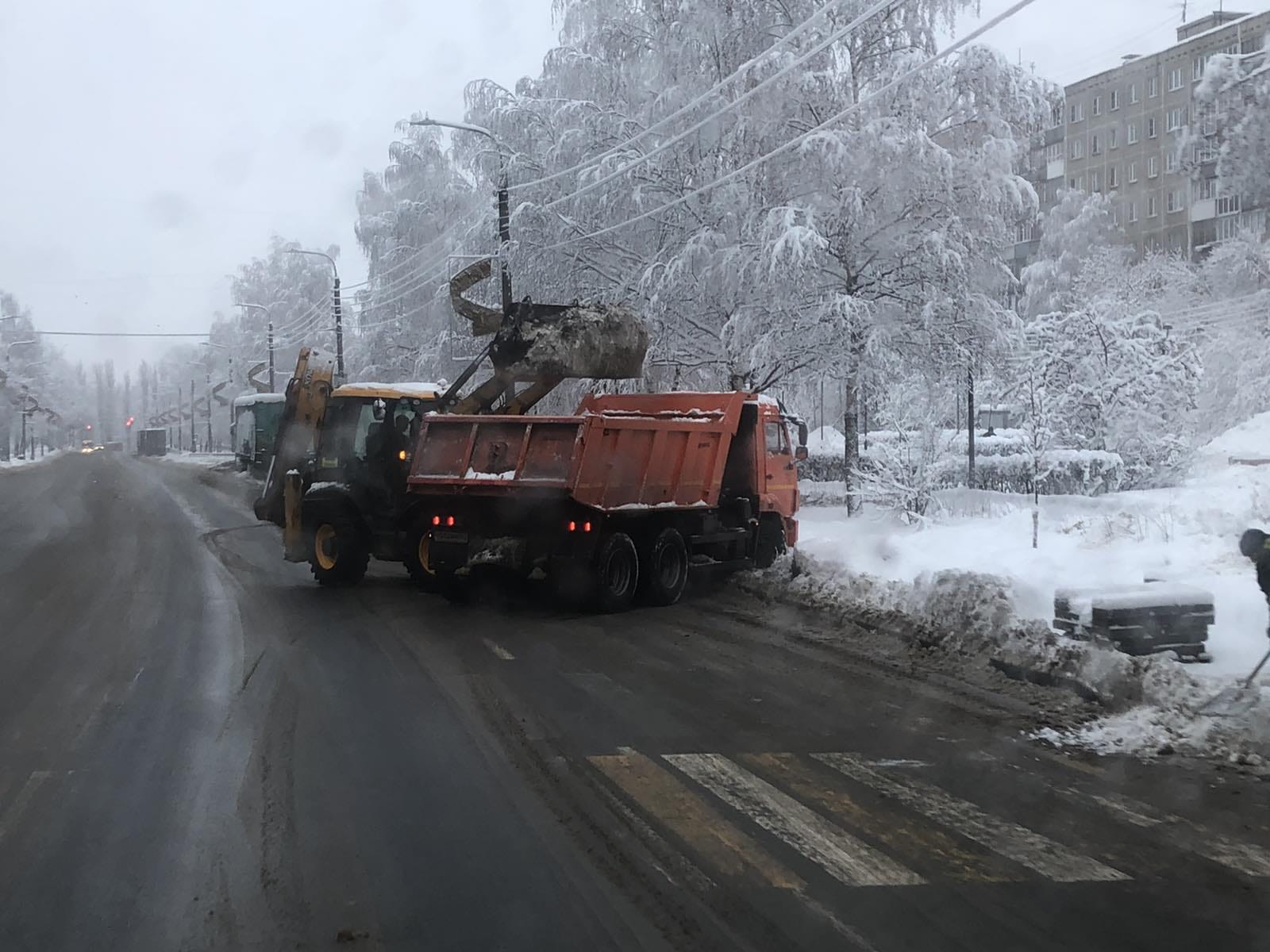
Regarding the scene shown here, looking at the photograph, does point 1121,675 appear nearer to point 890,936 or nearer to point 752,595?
point 890,936

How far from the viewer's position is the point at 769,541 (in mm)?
16234

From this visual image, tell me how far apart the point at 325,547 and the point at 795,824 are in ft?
36.3

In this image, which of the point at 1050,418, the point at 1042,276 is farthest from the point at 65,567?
the point at 1042,276

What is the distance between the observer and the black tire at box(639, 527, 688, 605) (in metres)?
14.0

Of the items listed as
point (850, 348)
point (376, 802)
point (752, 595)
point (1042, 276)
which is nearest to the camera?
point (376, 802)

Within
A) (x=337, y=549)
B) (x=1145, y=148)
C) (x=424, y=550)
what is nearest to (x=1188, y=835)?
(x=424, y=550)

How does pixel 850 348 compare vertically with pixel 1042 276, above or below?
below

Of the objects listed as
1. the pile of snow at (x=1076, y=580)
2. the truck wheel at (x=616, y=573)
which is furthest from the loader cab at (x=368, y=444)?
the pile of snow at (x=1076, y=580)

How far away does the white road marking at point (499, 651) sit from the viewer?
10656 millimetres

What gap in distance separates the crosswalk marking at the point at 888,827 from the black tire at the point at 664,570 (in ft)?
22.5

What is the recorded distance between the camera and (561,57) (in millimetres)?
28219

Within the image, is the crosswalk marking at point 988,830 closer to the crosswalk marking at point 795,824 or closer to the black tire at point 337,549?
the crosswalk marking at point 795,824

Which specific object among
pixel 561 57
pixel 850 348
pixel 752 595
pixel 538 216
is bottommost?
pixel 752 595

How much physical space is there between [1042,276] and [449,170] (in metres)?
28.0
